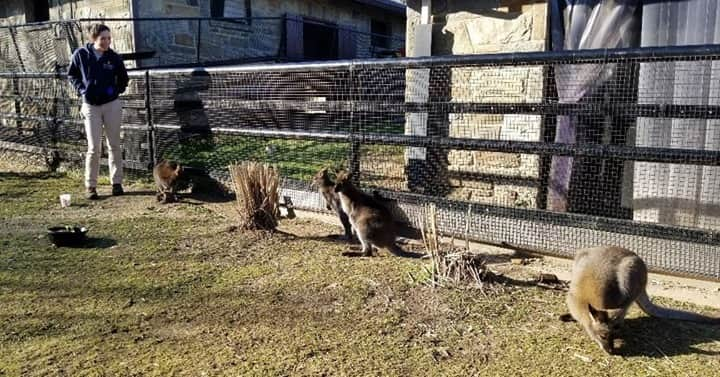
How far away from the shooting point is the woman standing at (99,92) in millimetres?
6574

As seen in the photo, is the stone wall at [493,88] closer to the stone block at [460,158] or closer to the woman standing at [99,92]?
the stone block at [460,158]

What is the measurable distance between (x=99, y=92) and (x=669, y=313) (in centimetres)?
633

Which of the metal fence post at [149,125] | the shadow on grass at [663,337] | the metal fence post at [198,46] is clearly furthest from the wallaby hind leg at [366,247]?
the metal fence post at [198,46]

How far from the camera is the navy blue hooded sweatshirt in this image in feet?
21.5

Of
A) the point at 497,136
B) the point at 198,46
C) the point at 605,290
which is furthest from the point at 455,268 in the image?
the point at 198,46

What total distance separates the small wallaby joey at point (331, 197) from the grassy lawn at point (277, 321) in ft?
0.61

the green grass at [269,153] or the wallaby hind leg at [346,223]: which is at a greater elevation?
the green grass at [269,153]

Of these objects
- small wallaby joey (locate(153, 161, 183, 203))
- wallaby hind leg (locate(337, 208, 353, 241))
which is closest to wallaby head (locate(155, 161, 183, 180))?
small wallaby joey (locate(153, 161, 183, 203))

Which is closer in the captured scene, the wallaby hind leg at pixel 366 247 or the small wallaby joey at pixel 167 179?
the wallaby hind leg at pixel 366 247

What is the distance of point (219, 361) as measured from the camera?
9.17 ft

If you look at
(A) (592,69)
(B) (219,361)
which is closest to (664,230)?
(A) (592,69)

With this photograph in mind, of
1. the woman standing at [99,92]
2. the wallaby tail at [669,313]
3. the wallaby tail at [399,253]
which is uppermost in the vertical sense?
the woman standing at [99,92]

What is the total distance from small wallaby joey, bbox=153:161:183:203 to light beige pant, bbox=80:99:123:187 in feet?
2.86

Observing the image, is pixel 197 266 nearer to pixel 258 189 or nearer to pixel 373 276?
pixel 258 189
